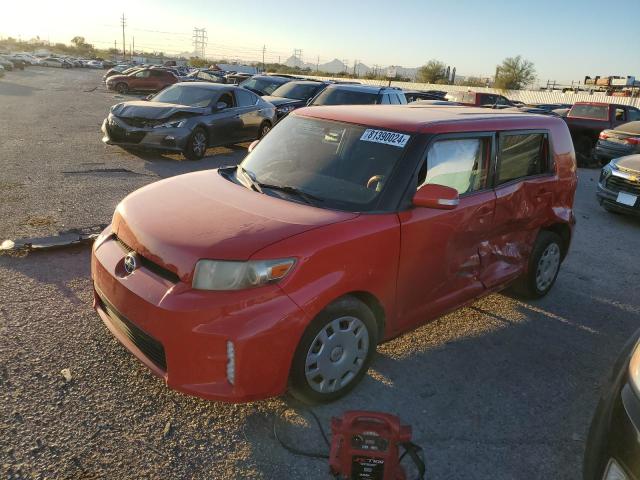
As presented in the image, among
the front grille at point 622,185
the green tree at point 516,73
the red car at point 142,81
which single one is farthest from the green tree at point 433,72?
the front grille at point 622,185

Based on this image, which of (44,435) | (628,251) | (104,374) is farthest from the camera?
(628,251)

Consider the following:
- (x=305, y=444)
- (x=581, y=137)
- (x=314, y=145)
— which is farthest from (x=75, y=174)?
(x=581, y=137)

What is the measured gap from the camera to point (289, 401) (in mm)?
3023

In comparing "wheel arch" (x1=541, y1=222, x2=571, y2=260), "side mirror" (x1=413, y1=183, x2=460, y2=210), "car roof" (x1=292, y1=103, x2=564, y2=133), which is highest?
"car roof" (x1=292, y1=103, x2=564, y2=133)

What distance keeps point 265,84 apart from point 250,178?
13.6 m

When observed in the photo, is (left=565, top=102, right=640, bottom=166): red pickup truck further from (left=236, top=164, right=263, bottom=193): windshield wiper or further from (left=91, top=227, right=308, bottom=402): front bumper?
(left=91, top=227, right=308, bottom=402): front bumper

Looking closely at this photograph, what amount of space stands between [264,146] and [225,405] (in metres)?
1.98

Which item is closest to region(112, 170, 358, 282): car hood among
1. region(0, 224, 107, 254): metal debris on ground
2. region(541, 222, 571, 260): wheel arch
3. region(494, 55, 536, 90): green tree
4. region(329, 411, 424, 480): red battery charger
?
region(329, 411, 424, 480): red battery charger

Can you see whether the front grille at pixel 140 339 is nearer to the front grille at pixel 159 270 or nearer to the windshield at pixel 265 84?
the front grille at pixel 159 270

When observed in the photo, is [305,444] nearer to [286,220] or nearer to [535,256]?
[286,220]

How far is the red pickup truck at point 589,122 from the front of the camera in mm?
14641

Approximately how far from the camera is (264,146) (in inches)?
155

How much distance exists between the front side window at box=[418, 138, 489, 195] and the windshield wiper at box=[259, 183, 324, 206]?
2.27ft

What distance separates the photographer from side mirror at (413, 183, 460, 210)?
3033 millimetres
